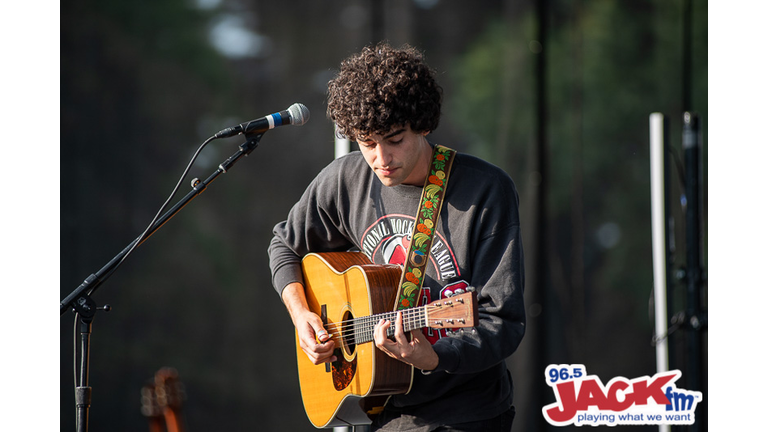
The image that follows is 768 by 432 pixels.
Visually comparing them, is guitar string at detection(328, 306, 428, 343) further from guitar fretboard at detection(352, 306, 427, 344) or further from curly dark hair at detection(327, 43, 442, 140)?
curly dark hair at detection(327, 43, 442, 140)

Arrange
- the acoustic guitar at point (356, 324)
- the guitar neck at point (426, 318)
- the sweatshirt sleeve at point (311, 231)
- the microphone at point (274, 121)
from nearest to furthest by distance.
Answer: the guitar neck at point (426, 318), the acoustic guitar at point (356, 324), the microphone at point (274, 121), the sweatshirt sleeve at point (311, 231)

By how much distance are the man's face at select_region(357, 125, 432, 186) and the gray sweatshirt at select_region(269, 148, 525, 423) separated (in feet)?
0.33

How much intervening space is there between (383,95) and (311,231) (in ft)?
1.97

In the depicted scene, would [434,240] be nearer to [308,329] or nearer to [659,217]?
[308,329]

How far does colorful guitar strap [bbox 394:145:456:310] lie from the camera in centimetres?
180

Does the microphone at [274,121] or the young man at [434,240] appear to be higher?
the microphone at [274,121]

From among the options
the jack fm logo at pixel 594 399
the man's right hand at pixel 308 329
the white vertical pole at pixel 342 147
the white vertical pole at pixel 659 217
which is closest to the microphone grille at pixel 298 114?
the man's right hand at pixel 308 329

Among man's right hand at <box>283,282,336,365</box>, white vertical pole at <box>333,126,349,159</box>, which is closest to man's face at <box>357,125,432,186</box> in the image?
man's right hand at <box>283,282,336,365</box>

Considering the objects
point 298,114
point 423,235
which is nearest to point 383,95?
point 298,114

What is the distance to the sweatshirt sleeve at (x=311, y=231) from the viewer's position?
6.89 feet

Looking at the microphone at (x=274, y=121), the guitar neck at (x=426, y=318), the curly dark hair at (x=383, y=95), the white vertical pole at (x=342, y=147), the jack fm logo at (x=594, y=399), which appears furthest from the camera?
the jack fm logo at (x=594, y=399)

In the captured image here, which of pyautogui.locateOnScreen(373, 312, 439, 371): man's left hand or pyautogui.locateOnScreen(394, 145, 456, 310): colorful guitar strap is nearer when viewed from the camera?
pyautogui.locateOnScreen(373, 312, 439, 371): man's left hand

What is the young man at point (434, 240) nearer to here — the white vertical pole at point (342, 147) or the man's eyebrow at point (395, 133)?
the man's eyebrow at point (395, 133)

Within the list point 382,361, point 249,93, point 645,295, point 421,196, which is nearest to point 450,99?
point 249,93
